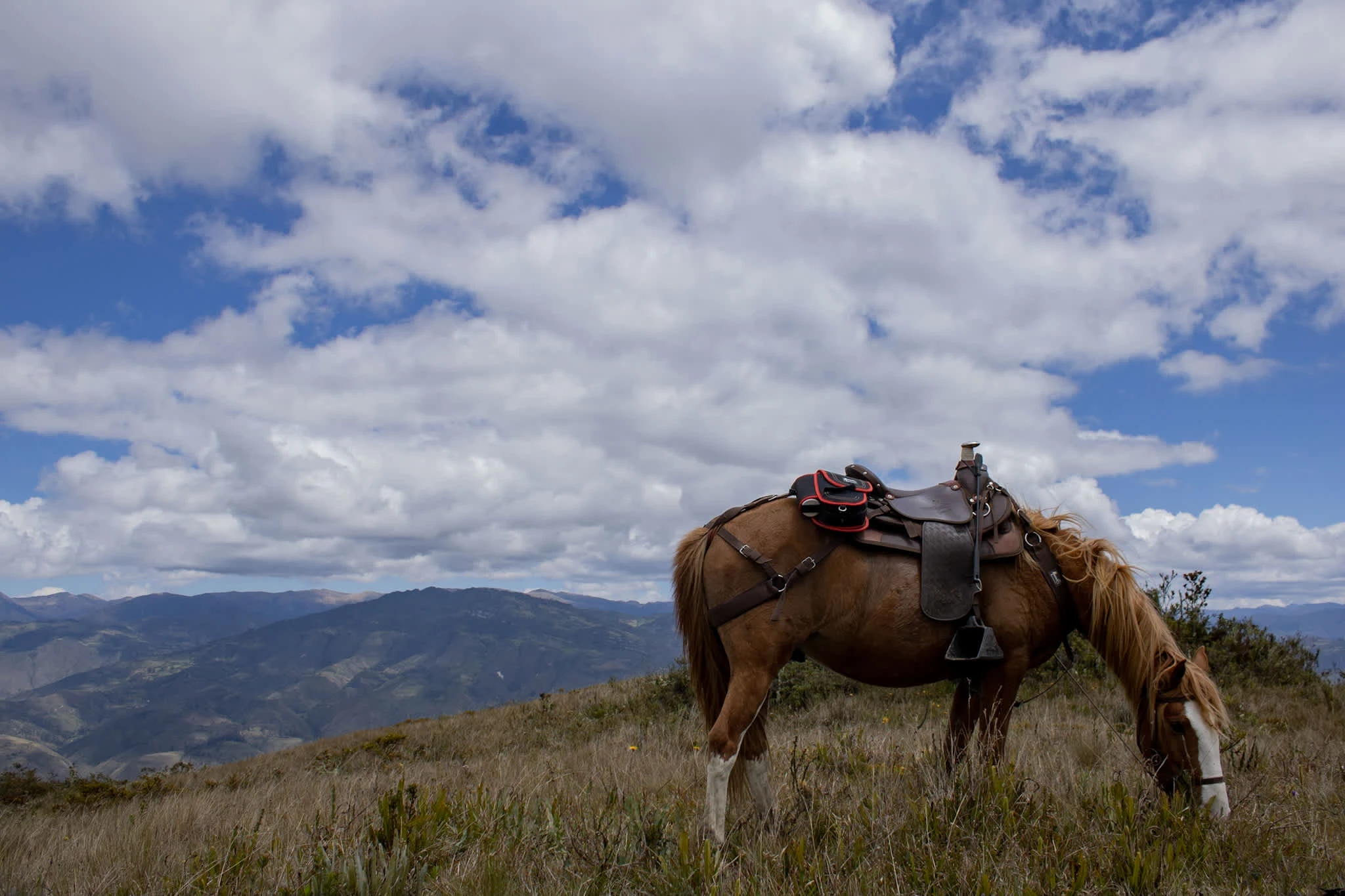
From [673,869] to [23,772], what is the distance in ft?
48.0

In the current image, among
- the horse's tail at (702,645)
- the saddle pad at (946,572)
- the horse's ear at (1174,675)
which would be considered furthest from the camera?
the horse's tail at (702,645)

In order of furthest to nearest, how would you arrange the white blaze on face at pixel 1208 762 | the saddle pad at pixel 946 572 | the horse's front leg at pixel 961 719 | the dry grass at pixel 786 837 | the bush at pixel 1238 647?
the bush at pixel 1238 647 < the horse's front leg at pixel 961 719 < the saddle pad at pixel 946 572 < the white blaze on face at pixel 1208 762 < the dry grass at pixel 786 837

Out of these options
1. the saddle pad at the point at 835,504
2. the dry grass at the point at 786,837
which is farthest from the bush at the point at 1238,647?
the saddle pad at the point at 835,504

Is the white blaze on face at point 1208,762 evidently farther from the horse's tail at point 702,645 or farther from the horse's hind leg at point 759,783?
the horse's tail at point 702,645

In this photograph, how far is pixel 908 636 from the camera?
15.2ft

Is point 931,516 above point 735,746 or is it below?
above

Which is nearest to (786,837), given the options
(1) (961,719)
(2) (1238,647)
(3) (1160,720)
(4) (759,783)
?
(4) (759,783)

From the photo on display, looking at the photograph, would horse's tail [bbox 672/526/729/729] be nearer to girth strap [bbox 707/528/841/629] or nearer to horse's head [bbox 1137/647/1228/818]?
girth strap [bbox 707/528/841/629]

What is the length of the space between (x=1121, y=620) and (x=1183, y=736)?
71 centimetres

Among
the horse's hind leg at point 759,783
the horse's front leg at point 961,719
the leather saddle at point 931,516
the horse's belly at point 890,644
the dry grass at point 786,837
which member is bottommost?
the dry grass at point 786,837

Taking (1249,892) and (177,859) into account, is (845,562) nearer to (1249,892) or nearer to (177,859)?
(1249,892)

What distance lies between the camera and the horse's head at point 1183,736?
13.3 feet

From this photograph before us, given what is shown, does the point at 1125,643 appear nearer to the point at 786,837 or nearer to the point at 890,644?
the point at 890,644

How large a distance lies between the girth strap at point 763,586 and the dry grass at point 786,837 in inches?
40.7
